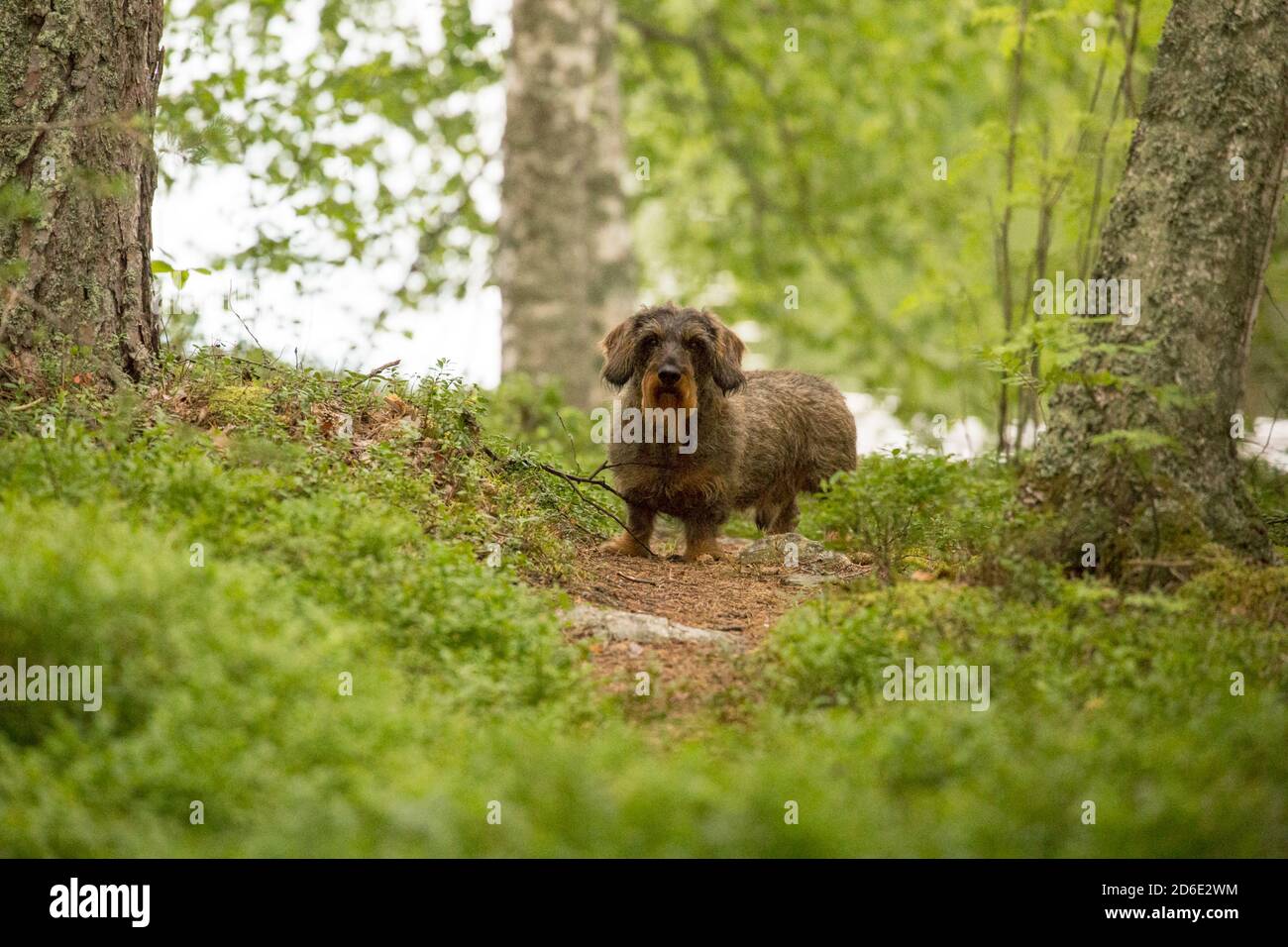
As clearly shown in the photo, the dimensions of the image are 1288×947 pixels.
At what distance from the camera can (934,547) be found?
7574mm

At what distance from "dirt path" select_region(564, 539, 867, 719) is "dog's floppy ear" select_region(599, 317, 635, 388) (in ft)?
3.94

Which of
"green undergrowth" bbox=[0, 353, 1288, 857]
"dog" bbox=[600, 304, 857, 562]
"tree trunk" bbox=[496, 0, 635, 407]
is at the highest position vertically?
"tree trunk" bbox=[496, 0, 635, 407]

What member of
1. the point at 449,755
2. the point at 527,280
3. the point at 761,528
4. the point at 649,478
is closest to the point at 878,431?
the point at 527,280

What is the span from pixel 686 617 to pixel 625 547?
161 centimetres

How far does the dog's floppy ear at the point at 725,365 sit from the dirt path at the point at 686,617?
1152mm

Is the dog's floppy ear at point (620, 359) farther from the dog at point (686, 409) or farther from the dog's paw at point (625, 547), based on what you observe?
the dog's paw at point (625, 547)

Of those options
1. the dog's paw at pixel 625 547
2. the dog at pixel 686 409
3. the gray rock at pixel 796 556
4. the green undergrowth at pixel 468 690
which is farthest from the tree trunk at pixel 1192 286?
the dog's paw at pixel 625 547

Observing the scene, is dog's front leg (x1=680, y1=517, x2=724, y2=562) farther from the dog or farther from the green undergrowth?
the green undergrowth

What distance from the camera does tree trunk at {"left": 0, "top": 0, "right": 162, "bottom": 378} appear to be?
632 cm

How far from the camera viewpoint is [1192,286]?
20.1 ft

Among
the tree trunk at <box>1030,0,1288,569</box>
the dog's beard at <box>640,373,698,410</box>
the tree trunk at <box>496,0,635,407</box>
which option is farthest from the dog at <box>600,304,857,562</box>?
the tree trunk at <box>496,0,635,407</box>

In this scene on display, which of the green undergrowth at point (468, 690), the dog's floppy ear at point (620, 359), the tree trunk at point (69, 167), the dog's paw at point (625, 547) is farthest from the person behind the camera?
the dog's floppy ear at point (620, 359)

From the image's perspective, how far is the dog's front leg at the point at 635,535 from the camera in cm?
823
